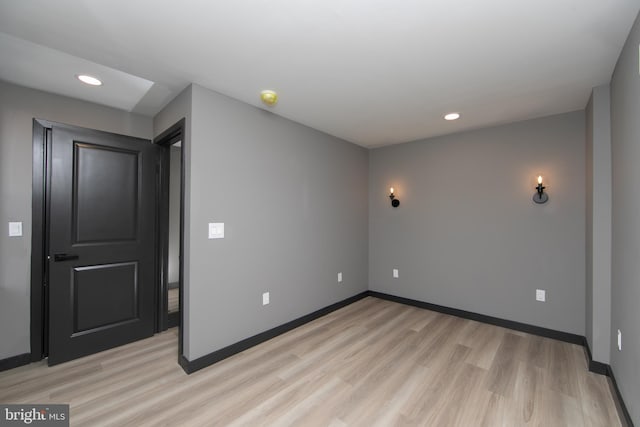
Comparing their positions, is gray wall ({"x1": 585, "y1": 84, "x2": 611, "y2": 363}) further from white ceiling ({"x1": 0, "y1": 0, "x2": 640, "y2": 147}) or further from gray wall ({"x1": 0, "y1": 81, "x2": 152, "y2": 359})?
gray wall ({"x1": 0, "y1": 81, "x2": 152, "y2": 359})

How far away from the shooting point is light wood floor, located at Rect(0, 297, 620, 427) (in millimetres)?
1710

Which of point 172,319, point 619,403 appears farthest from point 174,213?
point 619,403

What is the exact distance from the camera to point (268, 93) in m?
2.38

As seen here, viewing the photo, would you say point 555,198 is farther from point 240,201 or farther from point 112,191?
point 112,191

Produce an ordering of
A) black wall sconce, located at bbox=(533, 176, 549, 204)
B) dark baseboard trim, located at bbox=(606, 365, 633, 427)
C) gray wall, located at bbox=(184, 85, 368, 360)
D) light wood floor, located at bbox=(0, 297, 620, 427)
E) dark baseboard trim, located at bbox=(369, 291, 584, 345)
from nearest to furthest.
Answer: dark baseboard trim, located at bbox=(606, 365, 633, 427), light wood floor, located at bbox=(0, 297, 620, 427), gray wall, located at bbox=(184, 85, 368, 360), dark baseboard trim, located at bbox=(369, 291, 584, 345), black wall sconce, located at bbox=(533, 176, 549, 204)

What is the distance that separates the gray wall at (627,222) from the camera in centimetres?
149

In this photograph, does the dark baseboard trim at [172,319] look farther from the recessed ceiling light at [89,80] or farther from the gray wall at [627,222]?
the gray wall at [627,222]

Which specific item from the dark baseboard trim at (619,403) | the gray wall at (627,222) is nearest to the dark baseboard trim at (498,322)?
the dark baseboard trim at (619,403)

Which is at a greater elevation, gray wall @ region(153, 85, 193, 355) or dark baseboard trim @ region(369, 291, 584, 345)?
gray wall @ region(153, 85, 193, 355)

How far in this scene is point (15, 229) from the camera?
2.26 metres

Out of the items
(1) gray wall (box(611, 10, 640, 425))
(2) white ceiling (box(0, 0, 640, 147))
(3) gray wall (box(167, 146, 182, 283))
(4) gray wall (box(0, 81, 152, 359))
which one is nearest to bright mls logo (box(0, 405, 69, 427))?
(4) gray wall (box(0, 81, 152, 359))

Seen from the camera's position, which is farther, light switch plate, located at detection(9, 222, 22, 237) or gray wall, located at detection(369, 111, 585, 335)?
gray wall, located at detection(369, 111, 585, 335)

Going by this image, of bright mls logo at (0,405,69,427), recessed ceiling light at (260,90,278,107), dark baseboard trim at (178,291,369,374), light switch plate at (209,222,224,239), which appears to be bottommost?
bright mls logo at (0,405,69,427)

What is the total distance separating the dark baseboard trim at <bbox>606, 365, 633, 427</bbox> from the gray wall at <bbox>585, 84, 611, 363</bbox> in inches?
7.1
